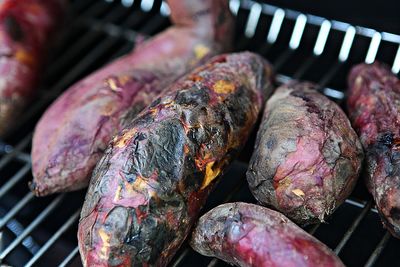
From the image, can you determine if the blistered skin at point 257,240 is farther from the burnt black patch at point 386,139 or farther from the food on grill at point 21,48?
the food on grill at point 21,48

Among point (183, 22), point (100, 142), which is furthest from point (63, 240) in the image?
point (183, 22)

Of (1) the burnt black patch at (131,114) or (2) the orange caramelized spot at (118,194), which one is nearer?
(2) the orange caramelized spot at (118,194)

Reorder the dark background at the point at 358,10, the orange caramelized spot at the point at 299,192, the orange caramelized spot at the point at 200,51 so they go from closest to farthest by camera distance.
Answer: the orange caramelized spot at the point at 299,192
the orange caramelized spot at the point at 200,51
the dark background at the point at 358,10

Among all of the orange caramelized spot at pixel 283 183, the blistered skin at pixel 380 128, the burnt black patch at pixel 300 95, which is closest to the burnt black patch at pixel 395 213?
the blistered skin at pixel 380 128

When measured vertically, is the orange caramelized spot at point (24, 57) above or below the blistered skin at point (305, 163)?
below

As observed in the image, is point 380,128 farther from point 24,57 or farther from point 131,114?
point 24,57

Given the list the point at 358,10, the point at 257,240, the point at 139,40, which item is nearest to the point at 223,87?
the point at 257,240
